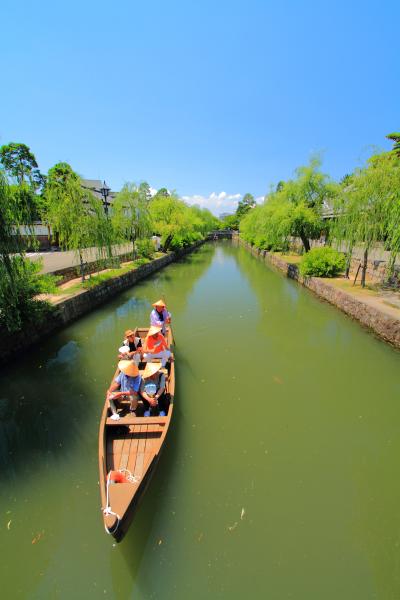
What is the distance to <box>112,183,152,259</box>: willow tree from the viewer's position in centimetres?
2072

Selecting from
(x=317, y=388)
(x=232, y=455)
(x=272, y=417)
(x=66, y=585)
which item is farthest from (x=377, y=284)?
(x=66, y=585)

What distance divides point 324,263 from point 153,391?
Answer: 14333mm

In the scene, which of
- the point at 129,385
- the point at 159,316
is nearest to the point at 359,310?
the point at 159,316

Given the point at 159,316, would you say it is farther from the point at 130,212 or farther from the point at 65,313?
the point at 130,212

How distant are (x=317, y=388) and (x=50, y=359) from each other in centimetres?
749

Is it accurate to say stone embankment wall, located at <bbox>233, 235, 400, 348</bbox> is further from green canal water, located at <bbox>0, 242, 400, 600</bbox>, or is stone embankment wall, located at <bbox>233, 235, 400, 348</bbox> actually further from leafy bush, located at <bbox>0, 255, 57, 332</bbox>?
leafy bush, located at <bbox>0, 255, 57, 332</bbox>

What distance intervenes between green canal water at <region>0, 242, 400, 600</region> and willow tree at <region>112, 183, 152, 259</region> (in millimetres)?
13946

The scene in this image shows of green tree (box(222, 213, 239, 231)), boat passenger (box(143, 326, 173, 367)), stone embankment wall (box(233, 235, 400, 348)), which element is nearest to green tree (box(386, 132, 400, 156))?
stone embankment wall (box(233, 235, 400, 348))

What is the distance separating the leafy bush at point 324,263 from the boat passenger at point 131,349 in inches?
503

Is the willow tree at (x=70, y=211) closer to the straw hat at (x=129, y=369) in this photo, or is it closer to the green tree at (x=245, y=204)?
the straw hat at (x=129, y=369)

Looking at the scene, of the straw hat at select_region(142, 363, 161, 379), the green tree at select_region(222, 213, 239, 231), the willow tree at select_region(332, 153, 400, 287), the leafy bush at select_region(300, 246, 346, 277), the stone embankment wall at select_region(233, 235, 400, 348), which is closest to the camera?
the straw hat at select_region(142, 363, 161, 379)

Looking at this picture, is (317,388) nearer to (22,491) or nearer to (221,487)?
(221,487)

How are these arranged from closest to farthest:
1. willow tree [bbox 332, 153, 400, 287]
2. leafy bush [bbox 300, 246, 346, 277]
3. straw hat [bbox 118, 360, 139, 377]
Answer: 1. straw hat [bbox 118, 360, 139, 377]
2. willow tree [bbox 332, 153, 400, 287]
3. leafy bush [bbox 300, 246, 346, 277]

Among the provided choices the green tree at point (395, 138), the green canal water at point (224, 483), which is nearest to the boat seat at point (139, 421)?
the green canal water at point (224, 483)
